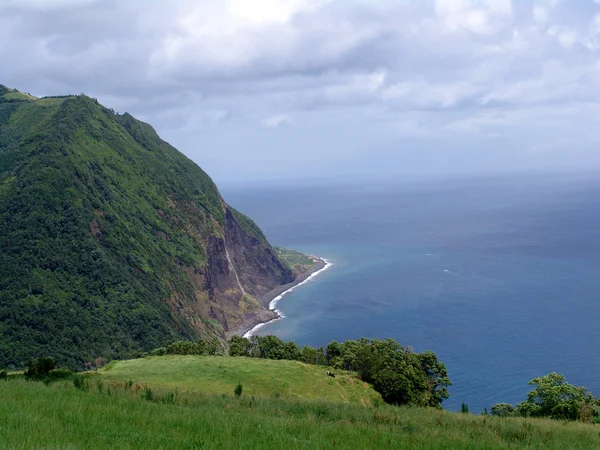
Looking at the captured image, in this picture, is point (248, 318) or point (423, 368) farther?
point (248, 318)

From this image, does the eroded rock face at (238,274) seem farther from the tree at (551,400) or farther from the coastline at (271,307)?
the tree at (551,400)

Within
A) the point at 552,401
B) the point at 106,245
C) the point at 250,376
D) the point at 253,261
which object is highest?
the point at 106,245

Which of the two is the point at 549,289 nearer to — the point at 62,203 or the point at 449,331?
the point at 449,331

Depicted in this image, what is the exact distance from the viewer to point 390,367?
53.4m

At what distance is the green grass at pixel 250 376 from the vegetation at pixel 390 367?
2.39 meters

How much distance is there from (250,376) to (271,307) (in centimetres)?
11810

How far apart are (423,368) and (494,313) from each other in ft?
253

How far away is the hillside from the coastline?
1407 millimetres

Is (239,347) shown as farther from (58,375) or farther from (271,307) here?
(271,307)

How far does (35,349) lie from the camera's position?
283ft

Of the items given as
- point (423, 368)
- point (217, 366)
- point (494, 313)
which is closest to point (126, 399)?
point (217, 366)

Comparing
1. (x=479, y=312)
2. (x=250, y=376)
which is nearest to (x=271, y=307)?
(x=479, y=312)

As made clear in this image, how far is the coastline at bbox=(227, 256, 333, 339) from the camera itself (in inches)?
5517

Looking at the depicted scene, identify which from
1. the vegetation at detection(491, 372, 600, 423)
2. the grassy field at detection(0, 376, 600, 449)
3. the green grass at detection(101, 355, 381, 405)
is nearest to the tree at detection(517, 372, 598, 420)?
the vegetation at detection(491, 372, 600, 423)
